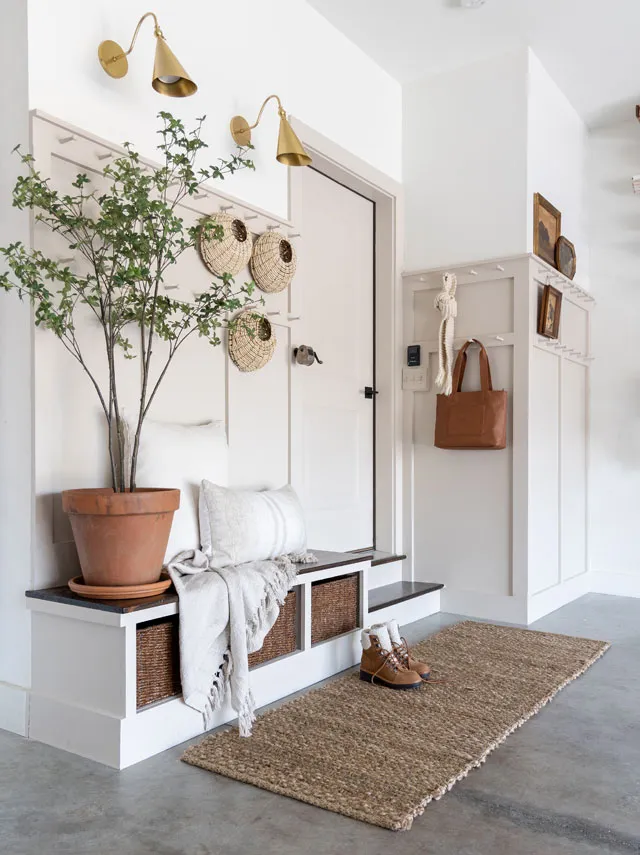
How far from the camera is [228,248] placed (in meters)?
3.02

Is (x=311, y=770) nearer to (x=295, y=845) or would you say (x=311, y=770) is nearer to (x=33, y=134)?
(x=295, y=845)

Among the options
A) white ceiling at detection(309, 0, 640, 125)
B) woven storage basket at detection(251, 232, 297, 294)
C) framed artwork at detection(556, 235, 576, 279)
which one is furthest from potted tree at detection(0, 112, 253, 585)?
framed artwork at detection(556, 235, 576, 279)

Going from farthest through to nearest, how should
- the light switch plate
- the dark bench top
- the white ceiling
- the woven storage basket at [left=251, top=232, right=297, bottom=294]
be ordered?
the light switch plate
the white ceiling
the woven storage basket at [left=251, top=232, right=297, bottom=294]
the dark bench top

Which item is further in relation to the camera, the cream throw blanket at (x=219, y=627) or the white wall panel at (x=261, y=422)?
the white wall panel at (x=261, y=422)

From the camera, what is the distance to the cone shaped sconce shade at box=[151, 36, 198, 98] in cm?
237

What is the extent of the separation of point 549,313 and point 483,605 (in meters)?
1.57

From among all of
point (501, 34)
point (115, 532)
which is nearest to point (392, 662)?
point (115, 532)

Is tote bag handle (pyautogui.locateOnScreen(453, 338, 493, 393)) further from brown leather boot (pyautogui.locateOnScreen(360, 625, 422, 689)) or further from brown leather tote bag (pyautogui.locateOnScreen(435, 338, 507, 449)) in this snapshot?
brown leather boot (pyautogui.locateOnScreen(360, 625, 422, 689))

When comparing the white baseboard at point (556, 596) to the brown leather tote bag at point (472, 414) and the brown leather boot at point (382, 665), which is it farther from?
the brown leather boot at point (382, 665)

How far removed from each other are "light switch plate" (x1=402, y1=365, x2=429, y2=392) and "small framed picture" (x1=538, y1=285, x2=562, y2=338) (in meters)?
0.64

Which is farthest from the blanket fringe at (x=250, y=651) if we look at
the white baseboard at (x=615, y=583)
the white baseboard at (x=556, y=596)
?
the white baseboard at (x=615, y=583)

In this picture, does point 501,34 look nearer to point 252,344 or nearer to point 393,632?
point 252,344

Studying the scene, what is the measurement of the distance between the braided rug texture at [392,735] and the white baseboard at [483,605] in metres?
0.60

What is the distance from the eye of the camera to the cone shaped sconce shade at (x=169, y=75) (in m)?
2.37
